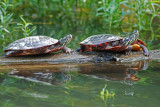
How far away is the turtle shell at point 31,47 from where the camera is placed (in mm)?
4590

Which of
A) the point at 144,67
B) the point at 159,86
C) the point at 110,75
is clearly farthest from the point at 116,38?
the point at 159,86

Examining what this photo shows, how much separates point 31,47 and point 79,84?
140 centimetres

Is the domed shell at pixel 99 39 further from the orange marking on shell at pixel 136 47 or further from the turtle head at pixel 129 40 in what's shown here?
the orange marking on shell at pixel 136 47

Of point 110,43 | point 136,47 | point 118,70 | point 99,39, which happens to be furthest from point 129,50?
point 118,70

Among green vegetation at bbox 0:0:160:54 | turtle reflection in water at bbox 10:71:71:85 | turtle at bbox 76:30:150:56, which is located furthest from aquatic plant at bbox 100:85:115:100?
green vegetation at bbox 0:0:160:54

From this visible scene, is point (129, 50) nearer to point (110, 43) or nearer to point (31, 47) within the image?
point (110, 43)

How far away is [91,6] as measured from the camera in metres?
13.1

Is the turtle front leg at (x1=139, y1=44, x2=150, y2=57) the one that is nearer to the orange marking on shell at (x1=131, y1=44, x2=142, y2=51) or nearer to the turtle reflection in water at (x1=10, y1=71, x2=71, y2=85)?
the orange marking on shell at (x1=131, y1=44, x2=142, y2=51)

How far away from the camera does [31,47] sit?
4.59 m

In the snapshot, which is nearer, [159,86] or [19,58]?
[159,86]

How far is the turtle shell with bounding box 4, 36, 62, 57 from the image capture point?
4590mm

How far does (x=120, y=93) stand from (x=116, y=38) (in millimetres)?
1842

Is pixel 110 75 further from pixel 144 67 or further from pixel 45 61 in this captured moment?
pixel 45 61

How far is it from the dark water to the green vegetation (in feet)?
5.13
